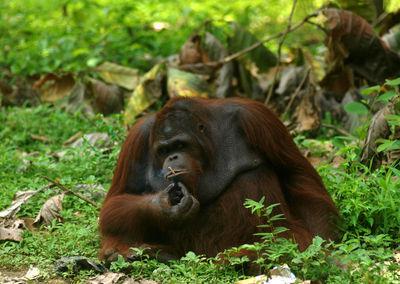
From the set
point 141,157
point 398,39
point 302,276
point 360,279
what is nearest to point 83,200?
point 141,157

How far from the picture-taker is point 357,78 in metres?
6.13

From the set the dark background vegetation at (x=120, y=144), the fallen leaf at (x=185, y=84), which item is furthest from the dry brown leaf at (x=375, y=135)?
the fallen leaf at (x=185, y=84)

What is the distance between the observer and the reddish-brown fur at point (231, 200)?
11.3 feet

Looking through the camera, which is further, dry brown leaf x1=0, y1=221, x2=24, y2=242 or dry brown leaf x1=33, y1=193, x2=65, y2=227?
dry brown leaf x1=33, y1=193, x2=65, y2=227

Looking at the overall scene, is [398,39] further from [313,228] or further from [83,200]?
[83,200]

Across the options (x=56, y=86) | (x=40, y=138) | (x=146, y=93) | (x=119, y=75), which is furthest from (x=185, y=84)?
(x=56, y=86)

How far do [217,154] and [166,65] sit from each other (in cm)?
285

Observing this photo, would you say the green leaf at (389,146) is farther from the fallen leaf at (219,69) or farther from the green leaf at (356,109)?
the fallen leaf at (219,69)

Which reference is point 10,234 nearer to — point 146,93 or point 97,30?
point 146,93

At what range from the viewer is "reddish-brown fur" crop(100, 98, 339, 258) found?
3.44 metres

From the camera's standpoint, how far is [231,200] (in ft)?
11.5

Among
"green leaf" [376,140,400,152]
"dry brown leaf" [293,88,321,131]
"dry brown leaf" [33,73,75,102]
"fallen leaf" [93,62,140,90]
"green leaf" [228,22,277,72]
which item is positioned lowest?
"dry brown leaf" [33,73,75,102]

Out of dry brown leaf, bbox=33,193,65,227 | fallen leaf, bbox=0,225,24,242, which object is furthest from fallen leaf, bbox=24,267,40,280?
dry brown leaf, bbox=33,193,65,227

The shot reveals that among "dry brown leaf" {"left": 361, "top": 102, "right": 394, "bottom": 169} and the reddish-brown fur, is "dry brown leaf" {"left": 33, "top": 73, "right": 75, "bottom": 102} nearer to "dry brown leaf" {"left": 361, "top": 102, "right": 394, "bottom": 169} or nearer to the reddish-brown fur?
the reddish-brown fur
